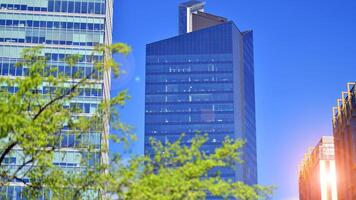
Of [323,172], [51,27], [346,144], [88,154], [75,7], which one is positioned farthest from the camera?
[75,7]

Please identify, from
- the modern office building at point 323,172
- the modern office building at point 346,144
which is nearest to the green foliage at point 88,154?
the modern office building at point 346,144

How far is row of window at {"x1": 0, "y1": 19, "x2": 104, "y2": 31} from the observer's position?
359 ft

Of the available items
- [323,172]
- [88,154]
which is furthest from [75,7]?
[88,154]

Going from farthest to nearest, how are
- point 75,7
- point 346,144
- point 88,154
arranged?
point 75,7, point 346,144, point 88,154

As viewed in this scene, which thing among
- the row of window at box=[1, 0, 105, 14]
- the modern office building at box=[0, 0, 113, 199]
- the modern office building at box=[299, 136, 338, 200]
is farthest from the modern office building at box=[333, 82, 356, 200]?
the row of window at box=[1, 0, 105, 14]

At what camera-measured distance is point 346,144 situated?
235 feet

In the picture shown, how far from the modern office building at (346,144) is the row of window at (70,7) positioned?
142 ft

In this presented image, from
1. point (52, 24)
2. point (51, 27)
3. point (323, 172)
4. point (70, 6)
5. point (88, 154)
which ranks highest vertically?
point (70, 6)

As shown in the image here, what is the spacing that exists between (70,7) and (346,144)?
52.9m

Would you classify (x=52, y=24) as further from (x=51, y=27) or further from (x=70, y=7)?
(x=70, y=7)

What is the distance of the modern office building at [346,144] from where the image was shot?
224 feet

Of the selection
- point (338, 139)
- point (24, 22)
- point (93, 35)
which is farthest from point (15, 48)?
point (338, 139)

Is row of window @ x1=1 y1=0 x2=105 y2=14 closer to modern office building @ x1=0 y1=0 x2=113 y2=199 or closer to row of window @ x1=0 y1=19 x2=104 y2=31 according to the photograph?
modern office building @ x1=0 y1=0 x2=113 y2=199

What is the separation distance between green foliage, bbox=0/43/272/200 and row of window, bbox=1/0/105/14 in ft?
292
